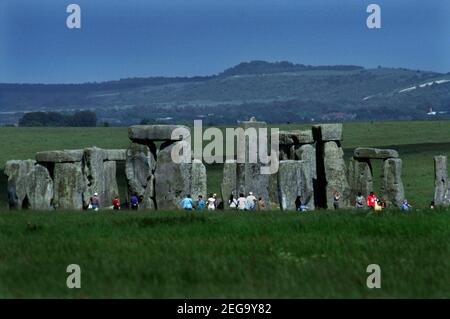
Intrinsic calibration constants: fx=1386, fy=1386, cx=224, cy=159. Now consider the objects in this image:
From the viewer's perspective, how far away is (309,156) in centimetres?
4356

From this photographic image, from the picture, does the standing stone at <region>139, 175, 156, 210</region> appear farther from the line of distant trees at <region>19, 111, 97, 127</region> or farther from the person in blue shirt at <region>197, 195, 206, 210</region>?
the line of distant trees at <region>19, 111, 97, 127</region>

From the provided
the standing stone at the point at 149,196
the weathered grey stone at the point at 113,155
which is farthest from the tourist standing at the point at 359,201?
the weathered grey stone at the point at 113,155

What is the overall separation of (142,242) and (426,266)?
5237 mm

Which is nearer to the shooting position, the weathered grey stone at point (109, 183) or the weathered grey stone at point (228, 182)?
the weathered grey stone at point (228, 182)

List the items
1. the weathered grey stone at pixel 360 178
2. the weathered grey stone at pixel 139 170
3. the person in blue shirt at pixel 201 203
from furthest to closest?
the weathered grey stone at pixel 360 178, the weathered grey stone at pixel 139 170, the person in blue shirt at pixel 201 203

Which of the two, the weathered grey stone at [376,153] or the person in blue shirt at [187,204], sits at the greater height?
the weathered grey stone at [376,153]

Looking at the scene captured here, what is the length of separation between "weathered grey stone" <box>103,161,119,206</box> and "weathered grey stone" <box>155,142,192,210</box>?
350cm

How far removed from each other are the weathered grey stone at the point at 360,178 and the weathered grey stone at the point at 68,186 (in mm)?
8503

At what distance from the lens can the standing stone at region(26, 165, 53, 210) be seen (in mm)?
38781

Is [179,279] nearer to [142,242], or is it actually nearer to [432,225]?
[142,242]

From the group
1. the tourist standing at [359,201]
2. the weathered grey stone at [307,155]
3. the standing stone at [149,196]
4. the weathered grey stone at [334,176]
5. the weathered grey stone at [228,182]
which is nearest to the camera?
the tourist standing at [359,201]

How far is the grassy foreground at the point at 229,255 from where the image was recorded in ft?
59.5

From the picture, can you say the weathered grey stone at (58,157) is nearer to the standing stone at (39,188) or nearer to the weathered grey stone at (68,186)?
the weathered grey stone at (68,186)
